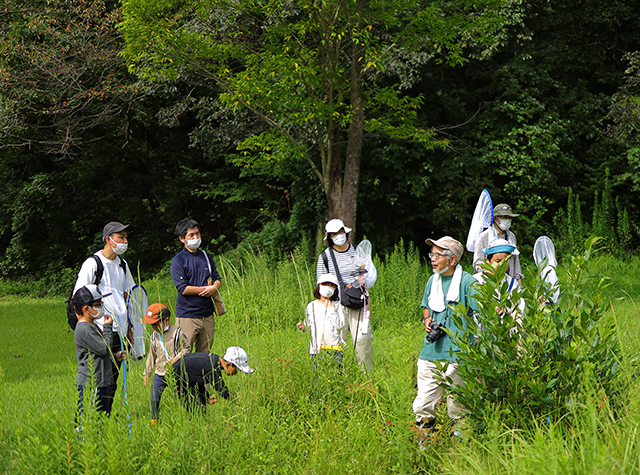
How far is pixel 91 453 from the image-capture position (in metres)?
3.14

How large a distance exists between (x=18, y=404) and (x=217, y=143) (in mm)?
11603

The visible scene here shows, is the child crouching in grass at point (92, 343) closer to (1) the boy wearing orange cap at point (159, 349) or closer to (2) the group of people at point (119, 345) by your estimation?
(2) the group of people at point (119, 345)

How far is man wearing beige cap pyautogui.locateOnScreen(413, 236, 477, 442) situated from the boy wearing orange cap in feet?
6.03

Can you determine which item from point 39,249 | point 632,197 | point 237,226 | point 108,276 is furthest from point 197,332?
point 39,249

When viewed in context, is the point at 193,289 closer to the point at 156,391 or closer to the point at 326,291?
the point at 326,291

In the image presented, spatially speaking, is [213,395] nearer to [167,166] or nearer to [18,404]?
[18,404]

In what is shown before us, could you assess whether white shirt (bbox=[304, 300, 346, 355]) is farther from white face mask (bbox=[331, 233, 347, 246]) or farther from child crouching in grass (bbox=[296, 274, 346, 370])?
white face mask (bbox=[331, 233, 347, 246])

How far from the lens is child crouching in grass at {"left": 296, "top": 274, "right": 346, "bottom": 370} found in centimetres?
535

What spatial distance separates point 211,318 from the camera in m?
6.10

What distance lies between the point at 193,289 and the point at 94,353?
1.54 meters

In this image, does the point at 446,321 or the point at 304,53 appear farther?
the point at 304,53

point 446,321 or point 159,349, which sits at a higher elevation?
point 446,321

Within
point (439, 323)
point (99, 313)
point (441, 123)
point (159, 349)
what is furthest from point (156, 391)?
point (441, 123)

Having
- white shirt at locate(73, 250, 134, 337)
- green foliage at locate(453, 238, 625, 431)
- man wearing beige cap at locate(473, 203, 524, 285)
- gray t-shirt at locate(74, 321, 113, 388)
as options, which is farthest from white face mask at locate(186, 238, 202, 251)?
green foliage at locate(453, 238, 625, 431)
